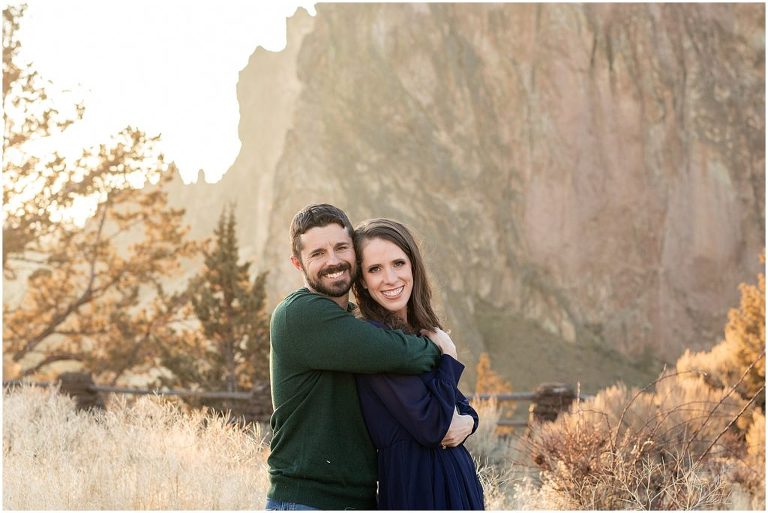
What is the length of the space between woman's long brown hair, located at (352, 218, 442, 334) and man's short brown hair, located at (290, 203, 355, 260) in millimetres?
91

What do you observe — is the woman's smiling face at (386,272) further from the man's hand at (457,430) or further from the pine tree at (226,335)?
the pine tree at (226,335)

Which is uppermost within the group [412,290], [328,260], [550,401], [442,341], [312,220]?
[312,220]

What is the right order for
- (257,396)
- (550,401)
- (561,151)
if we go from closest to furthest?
1. (550,401)
2. (257,396)
3. (561,151)

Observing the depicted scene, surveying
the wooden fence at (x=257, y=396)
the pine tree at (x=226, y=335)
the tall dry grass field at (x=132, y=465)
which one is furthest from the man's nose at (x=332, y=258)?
the pine tree at (x=226, y=335)

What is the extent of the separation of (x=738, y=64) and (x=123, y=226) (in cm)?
4518

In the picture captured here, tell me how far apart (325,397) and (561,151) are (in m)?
49.8

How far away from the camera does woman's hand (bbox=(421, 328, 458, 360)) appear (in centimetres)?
319

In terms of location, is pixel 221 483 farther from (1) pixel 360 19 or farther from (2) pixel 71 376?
(1) pixel 360 19

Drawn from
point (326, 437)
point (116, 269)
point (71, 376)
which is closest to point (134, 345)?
point (116, 269)

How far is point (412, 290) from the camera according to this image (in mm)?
3387

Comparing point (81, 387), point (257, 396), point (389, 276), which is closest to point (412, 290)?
point (389, 276)

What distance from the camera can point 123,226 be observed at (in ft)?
61.1

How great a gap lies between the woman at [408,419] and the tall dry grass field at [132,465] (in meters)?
2.35

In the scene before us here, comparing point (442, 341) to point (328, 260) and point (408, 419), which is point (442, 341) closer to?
point (408, 419)
